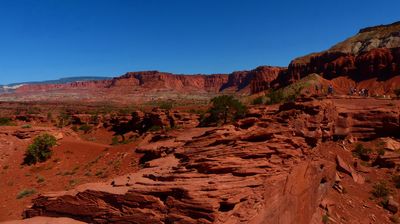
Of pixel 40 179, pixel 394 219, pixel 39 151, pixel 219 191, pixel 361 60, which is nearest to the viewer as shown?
pixel 219 191

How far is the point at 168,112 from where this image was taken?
43.8 metres

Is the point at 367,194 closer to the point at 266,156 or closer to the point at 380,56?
the point at 266,156

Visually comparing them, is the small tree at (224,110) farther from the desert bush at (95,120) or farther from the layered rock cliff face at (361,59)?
the layered rock cliff face at (361,59)

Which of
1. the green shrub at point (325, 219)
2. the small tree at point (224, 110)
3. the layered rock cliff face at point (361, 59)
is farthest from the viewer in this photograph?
the layered rock cliff face at point (361, 59)

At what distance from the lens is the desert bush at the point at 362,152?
18950mm

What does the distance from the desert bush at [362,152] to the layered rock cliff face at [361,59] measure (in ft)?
174

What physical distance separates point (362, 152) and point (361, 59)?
198ft

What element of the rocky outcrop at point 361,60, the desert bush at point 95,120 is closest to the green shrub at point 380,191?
the desert bush at point 95,120

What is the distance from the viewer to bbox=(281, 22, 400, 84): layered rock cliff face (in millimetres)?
66688

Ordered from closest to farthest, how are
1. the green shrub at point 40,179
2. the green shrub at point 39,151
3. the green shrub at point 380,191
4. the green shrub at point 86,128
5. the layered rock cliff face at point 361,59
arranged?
the green shrub at point 380,191
the green shrub at point 40,179
the green shrub at point 39,151
the green shrub at point 86,128
the layered rock cliff face at point 361,59

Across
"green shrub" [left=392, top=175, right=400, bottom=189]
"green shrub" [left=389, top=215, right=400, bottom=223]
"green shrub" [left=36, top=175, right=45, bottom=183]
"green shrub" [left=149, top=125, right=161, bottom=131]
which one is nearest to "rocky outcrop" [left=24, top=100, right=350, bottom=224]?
"green shrub" [left=389, top=215, right=400, bottom=223]

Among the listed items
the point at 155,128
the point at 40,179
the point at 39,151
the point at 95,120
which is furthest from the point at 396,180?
the point at 95,120

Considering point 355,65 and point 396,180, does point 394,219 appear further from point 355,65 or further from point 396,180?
point 355,65

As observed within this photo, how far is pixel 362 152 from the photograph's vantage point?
763 inches
